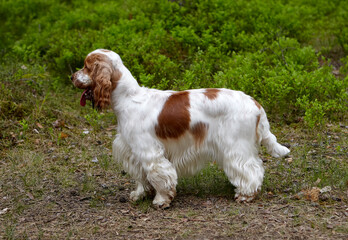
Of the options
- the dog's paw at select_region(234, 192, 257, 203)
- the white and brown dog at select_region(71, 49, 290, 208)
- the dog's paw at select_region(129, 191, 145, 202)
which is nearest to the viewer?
the white and brown dog at select_region(71, 49, 290, 208)

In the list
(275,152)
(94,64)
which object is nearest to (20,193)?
(94,64)

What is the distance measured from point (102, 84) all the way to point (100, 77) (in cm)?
7

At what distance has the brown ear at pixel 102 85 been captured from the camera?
4.45m

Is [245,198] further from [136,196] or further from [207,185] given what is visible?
[136,196]

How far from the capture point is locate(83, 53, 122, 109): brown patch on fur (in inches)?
175

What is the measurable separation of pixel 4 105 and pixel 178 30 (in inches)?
133

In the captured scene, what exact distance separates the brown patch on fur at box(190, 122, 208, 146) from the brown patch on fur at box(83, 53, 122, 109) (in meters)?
0.84

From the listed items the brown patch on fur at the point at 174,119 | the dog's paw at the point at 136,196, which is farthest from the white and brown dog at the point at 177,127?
the dog's paw at the point at 136,196

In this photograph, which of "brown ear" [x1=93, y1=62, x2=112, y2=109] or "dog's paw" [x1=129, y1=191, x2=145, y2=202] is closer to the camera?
"brown ear" [x1=93, y1=62, x2=112, y2=109]

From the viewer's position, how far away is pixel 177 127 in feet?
14.6

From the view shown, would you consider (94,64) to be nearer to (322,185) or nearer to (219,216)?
(219,216)

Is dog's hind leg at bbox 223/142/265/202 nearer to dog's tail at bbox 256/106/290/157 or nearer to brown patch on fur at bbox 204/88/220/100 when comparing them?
dog's tail at bbox 256/106/290/157

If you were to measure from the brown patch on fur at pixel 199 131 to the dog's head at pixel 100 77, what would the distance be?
84cm

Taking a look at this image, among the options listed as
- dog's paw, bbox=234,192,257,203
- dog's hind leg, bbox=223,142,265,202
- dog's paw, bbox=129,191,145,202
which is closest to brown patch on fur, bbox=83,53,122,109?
dog's paw, bbox=129,191,145,202
